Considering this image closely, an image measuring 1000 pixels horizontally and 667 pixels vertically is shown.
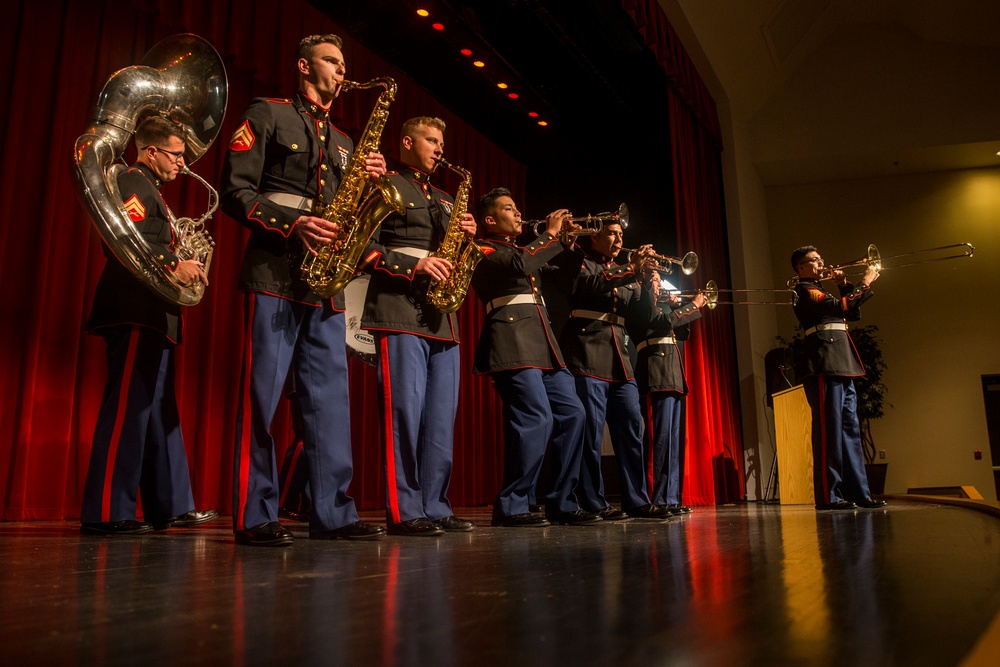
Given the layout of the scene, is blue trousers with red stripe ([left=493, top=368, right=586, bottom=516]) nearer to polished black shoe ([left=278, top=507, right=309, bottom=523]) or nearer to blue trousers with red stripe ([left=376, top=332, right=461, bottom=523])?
blue trousers with red stripe ([left=376, top=332, right=461, bottom=523])

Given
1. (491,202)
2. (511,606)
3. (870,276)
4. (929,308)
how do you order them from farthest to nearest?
(929,308), (870,276), (491,202), (511,606)

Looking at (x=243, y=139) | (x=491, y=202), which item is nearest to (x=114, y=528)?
(x=243, y=139)

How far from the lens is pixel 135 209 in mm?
2732

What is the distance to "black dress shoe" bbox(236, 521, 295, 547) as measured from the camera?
6.48 ft

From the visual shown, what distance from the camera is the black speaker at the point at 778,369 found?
7.85 meters

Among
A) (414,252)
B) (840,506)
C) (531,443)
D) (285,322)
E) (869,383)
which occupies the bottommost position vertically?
(840,506)

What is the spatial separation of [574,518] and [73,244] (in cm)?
304

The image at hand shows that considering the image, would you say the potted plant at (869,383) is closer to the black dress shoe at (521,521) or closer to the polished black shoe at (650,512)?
the polished black shoe at (650,512)

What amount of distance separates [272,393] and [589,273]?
2.02 metres

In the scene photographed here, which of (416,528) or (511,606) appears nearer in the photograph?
(511,606)

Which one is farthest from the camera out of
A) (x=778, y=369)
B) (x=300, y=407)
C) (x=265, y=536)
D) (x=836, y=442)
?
(x=778, y=369)

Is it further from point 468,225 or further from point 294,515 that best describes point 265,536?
point 294,515

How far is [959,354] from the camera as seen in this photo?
30.1 ft

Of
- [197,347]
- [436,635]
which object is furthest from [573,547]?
[197,347]
